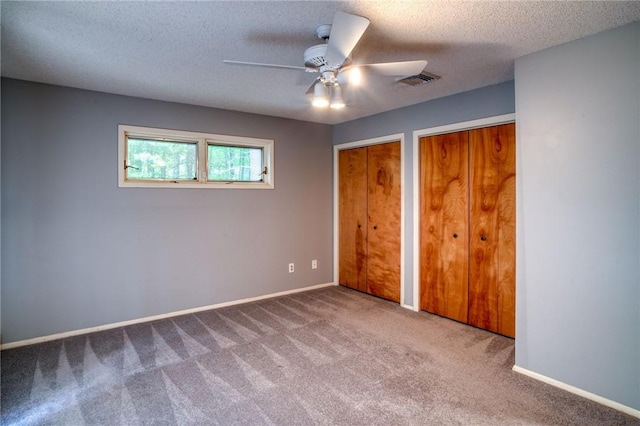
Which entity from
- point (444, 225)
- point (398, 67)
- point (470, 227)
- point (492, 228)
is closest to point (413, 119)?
point (444, 225)

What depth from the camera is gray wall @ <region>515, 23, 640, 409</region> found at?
6.70ft

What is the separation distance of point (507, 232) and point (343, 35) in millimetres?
2414

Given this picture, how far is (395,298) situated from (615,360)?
224cm

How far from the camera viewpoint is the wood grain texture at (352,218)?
14.9 feet

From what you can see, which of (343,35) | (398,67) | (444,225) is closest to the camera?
(343,35)

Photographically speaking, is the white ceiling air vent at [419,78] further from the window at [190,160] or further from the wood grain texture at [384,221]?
the window at [190,160]

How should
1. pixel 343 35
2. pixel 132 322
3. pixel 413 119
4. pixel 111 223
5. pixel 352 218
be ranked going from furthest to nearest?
pixel 352 218
pixel 413 119
pixel 132 322
pixel 111 223
pixel 343 35

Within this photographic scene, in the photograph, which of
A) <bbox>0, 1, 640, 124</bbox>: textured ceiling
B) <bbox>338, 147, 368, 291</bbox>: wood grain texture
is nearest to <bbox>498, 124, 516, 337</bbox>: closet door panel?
<bbox>0, 1, 640, 124</bbox>: textured ceiling

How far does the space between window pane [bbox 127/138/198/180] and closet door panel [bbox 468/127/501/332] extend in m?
3.00

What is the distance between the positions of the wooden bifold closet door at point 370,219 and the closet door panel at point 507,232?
1.18 meters

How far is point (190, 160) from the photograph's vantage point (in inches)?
152

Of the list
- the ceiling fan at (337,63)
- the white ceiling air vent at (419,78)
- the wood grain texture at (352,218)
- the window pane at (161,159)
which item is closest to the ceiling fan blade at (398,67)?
the ceiling fan at (337,63)

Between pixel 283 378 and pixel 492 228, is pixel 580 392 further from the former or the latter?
pixel 283 378

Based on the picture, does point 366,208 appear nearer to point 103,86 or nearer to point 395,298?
point 395,298
